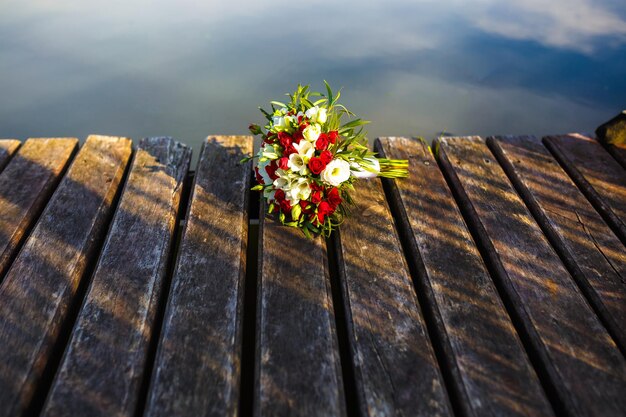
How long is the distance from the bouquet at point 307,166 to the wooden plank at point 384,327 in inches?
4.8

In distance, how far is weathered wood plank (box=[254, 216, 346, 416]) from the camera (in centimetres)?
125

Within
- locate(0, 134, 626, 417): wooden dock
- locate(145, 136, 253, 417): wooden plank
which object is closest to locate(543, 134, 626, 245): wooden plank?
locate(0, 134, 626, 417): wooden dock

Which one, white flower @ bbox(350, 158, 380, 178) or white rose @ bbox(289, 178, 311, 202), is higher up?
white flower @ bbox(350, 158, 380, 178)

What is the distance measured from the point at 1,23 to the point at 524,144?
4.74 m

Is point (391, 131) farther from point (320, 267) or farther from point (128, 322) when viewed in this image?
point (128, 322)

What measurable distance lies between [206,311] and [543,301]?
0.98m

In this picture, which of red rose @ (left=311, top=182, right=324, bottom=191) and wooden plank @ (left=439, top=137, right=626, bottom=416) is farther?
red rose @ (left=311, top=182, right=324, bottom=191)

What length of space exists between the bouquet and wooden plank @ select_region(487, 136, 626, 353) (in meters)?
0.72

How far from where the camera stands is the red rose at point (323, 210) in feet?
5.65

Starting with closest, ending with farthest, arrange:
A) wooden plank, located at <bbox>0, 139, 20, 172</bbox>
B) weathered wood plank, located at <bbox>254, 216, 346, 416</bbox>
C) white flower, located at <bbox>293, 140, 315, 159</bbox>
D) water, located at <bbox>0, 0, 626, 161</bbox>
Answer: weathered wood plank, located at <bbox>254, 216, 346, 416</bbox> < white flower, located at <bbox>293, 140, 315, 159</bbox> < wooden plank, located at <bbox>0, 139, 20, 172</bbox> < water, located at <bbox>0, 0, 626, 161</bbox>

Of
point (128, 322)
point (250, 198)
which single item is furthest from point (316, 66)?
point (128, 322)

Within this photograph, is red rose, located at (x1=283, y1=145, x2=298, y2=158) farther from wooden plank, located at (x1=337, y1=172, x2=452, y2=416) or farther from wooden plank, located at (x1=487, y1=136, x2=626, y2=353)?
wooden plank, located at (x1=487, y1=136, x2=626, y2=353)

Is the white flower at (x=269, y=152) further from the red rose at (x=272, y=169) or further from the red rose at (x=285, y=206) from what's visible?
the red rose at (x=285, y=206)

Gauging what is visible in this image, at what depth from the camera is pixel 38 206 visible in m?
1.98
